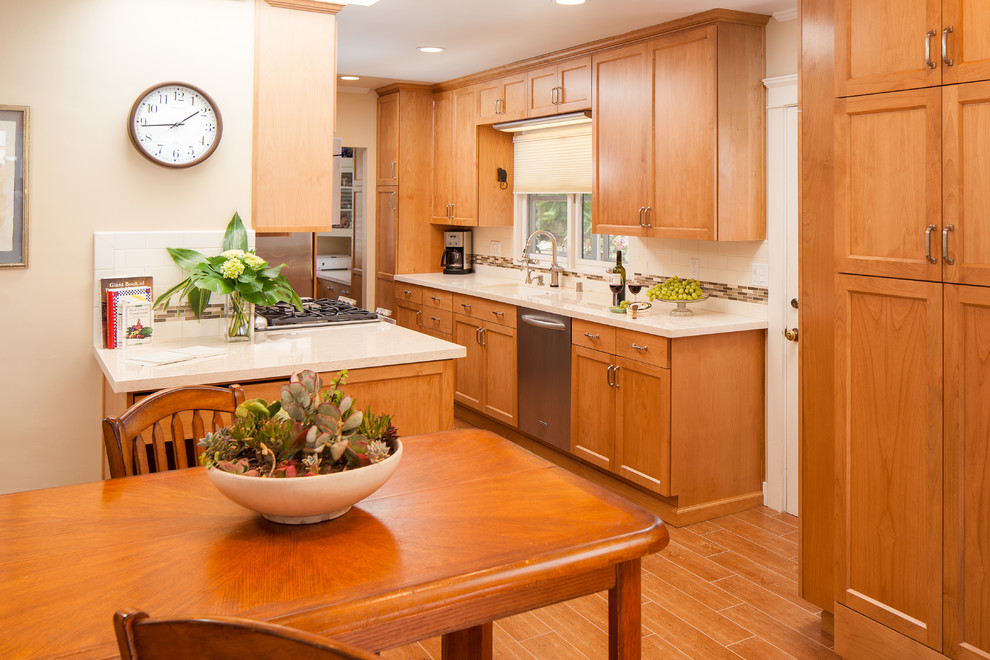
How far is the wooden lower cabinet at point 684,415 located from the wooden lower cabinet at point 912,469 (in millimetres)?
1257

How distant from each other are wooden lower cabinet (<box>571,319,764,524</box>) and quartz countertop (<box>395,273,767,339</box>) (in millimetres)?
58

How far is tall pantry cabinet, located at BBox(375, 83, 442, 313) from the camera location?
642 centimetres

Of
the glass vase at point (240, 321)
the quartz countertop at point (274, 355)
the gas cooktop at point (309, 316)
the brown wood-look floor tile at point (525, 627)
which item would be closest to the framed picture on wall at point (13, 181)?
the quartz countertop at point (274, 355)

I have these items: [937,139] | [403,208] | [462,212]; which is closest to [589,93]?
[462,212]

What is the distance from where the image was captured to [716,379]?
12.8 feet

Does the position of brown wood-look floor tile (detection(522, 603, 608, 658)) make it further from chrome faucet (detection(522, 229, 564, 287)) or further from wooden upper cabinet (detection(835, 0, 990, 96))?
chrome faucet (detection(522, 229, 564, 287))

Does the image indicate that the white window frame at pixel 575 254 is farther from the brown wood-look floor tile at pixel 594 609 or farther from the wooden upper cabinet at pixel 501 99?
the brown wood-look floor tile at pixel 594 609

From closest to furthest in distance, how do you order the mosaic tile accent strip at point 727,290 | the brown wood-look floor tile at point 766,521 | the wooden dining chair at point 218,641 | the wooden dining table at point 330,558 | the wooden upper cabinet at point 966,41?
the wooden dining chair at point 218,641 < the wooden dining table at point 330,558 < the wooden upper cabinet at point 966,41 < the brown wood-look floor tile at point 766,521 < the mosaic tile accent strip at point 727,290

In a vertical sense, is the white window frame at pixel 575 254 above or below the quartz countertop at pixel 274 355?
above

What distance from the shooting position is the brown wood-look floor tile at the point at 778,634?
2.68 metres

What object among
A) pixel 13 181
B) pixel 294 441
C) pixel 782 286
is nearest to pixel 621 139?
pixel 782 286

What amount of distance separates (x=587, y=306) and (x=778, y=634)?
2.15m

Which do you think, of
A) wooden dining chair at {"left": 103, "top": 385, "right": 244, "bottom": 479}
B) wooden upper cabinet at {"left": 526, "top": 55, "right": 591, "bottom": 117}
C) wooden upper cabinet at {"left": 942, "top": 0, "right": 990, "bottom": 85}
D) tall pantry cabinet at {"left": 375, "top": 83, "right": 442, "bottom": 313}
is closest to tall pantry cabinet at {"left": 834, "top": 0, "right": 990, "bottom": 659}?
wooden upper cabinet at {"left": 942, "top": 0, "right": 990, "bottom": 85}

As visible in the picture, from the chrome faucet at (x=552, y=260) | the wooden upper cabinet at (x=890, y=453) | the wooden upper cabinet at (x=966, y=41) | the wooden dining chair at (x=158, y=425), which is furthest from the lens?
the chrome faucet at (x=552, y=260)
